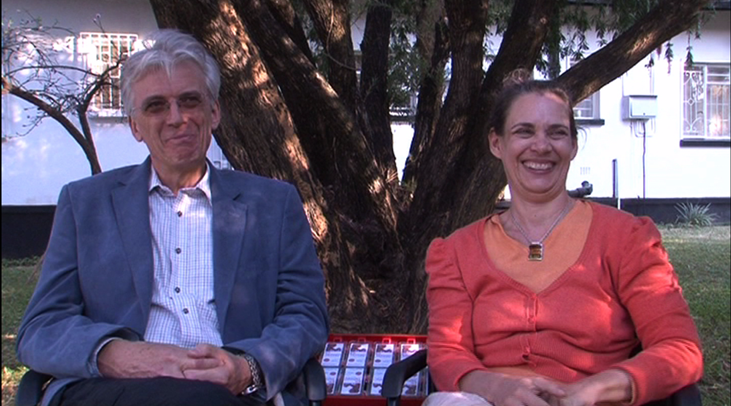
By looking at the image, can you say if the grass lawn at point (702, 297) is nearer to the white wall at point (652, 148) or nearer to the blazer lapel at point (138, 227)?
the white wall at point (652, 148)

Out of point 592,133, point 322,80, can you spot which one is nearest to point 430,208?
point 322,80

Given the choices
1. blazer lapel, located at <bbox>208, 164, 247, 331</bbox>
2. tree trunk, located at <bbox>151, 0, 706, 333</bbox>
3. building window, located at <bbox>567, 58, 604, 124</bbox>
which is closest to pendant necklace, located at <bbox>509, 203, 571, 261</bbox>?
blazer lapel, located at <bbox>208, 164, 247, 331</bbox>

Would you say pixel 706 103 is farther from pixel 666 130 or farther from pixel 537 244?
pixel 537 244

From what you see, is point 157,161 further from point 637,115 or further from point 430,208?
point 637,115

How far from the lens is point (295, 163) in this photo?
398 cm

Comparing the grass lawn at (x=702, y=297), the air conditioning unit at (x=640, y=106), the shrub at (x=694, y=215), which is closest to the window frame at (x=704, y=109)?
the air conditioning unit at (x=640, y=106)

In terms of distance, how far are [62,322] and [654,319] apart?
183cm

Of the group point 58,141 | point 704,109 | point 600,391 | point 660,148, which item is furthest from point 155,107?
point 704,109

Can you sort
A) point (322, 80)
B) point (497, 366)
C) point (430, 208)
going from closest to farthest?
point (497, 366) → point (322, 80) → point (430, 208)

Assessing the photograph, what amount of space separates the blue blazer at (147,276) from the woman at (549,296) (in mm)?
467

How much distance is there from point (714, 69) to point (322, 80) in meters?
12.0

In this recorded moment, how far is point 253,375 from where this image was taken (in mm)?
2443

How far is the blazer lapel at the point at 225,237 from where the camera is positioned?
261 centimetres

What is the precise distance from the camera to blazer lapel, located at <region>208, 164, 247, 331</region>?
2611 mm
